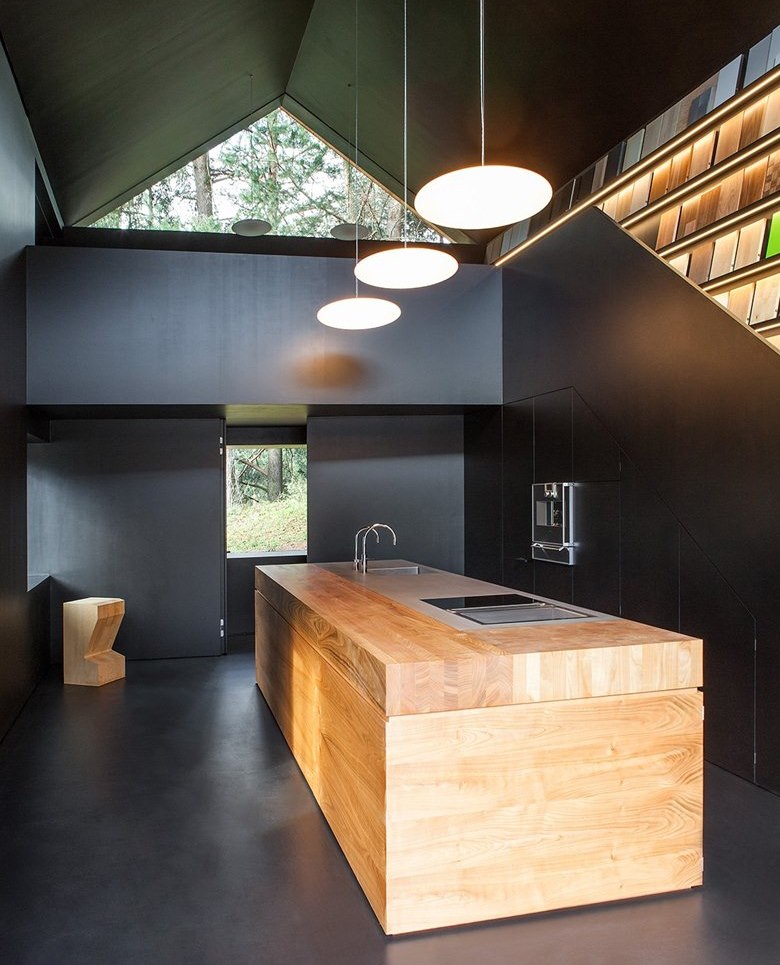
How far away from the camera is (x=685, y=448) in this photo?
3699 millimetres

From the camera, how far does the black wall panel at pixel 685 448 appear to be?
324 centimetres

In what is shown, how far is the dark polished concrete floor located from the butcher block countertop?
2.11 feet

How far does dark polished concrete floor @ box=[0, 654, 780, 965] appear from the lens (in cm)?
205

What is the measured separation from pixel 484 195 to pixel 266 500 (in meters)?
5.39

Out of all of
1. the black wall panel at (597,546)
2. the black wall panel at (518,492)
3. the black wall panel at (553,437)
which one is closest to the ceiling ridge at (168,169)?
the black wall panel at (518,492)

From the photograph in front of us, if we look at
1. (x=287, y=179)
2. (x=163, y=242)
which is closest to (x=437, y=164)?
(x=287, y=179)

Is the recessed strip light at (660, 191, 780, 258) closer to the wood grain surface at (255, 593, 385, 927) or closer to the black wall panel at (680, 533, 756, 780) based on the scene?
the black wall panel at (680, 533, 756, 780)

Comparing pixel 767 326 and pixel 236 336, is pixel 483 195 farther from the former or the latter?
pixel 236 336

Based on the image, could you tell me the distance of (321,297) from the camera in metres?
5.52

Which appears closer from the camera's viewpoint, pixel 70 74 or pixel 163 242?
pixel 70 74

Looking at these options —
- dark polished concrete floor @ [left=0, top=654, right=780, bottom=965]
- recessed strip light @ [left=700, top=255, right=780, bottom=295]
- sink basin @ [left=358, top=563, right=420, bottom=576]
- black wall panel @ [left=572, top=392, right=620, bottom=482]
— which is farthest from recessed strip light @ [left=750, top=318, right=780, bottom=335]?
sink basin @ [left=358, top=563, right=420, bottom=576]

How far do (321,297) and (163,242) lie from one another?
52.2 inches

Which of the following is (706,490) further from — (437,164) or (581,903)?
(437,164)

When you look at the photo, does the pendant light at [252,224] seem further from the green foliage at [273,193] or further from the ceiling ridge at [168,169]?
the ceiling ridge at [168,169]
